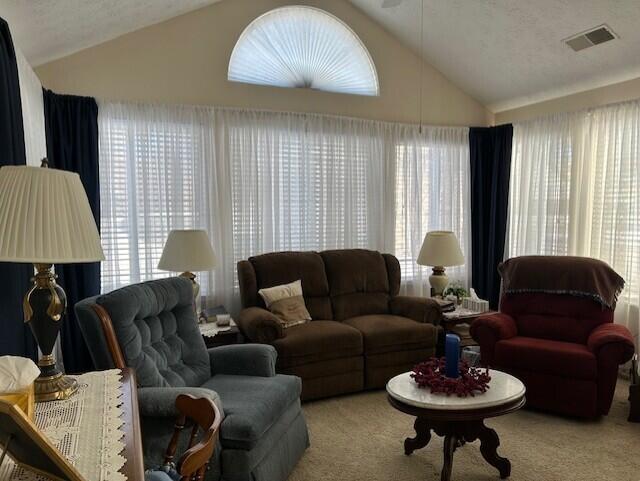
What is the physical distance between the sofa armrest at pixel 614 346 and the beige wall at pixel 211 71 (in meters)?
2.80

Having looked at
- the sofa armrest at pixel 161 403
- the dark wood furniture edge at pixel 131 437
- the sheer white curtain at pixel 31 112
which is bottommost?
the sofa armrest at pixel 161 403

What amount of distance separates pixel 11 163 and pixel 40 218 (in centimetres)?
90

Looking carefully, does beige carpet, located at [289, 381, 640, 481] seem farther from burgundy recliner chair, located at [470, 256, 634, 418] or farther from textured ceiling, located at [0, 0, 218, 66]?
textured ceiling, located at [0, 0, 218, 66]

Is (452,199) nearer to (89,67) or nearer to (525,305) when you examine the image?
(525,305)

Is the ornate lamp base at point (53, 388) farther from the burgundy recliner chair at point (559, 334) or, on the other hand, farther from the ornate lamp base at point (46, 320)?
the burgundy recliner chair at point (559, 334)

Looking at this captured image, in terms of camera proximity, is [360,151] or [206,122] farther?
[360,151]

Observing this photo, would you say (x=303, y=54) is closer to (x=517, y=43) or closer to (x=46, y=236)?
(x=517, y=43)

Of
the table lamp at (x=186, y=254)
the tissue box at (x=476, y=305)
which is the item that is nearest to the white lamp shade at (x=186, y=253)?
the table lamp at (x=186, y=254)

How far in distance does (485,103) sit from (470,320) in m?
2.55

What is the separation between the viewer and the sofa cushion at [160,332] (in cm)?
218

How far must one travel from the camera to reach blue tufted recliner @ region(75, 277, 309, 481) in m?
2.03

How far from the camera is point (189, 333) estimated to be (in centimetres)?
268

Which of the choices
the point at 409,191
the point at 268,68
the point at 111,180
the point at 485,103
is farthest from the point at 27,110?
the point at 485,103

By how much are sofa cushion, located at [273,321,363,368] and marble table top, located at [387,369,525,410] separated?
971 mm
